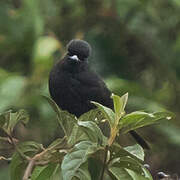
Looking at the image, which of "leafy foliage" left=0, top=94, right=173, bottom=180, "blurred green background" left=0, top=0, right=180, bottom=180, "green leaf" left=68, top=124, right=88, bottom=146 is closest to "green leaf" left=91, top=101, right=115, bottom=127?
"leafy foliage" left=0, top=94, right=173, bottom=180

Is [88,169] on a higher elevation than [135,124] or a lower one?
lower

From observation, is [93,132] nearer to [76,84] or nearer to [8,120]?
[8,120]

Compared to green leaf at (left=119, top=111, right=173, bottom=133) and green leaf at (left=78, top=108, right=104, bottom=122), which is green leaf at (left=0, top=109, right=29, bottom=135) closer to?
green leaf at (left=78, top=108, right=104, bottom=122)

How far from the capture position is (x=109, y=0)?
6246mm

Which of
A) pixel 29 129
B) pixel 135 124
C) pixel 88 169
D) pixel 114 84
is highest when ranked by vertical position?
pixel 135 124

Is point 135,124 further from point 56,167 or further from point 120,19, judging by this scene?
point 120,19

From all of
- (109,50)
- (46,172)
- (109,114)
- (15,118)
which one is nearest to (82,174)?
(46,172)

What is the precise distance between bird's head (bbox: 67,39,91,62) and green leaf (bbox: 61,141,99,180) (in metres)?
1.81

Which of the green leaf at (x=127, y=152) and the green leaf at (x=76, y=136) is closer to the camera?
the green leaf at (x=127, y=152)

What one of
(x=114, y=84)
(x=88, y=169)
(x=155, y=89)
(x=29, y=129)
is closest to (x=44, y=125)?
(x=29, y=129)

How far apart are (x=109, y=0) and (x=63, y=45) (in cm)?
64

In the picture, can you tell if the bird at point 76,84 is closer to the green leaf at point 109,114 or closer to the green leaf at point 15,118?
the green leaf at point 15,118

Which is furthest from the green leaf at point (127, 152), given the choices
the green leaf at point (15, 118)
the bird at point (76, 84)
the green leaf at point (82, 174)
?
the bird at point (76, 84)

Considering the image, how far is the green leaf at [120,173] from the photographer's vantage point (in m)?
2.52
